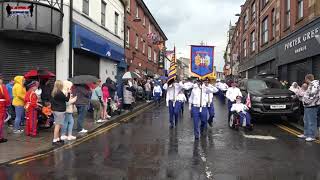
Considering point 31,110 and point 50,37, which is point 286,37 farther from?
point 31,110

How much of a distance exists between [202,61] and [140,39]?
22.3 m

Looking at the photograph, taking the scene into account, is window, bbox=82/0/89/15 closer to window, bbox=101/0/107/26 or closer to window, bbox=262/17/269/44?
window, bbox=101/0/107/26

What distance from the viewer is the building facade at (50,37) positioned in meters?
16.7

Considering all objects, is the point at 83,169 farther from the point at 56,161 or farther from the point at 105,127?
the point at 105,127

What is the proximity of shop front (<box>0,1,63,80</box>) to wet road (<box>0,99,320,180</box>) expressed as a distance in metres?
6.02

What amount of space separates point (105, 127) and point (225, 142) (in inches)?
205

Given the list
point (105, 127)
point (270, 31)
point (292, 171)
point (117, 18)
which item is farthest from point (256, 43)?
point (292, 171)

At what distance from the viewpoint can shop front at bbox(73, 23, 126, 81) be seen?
65.7 feet

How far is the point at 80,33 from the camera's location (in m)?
20.0

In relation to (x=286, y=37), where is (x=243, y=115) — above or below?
below

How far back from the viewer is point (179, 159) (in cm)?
915

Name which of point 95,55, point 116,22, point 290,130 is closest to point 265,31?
point 116,22

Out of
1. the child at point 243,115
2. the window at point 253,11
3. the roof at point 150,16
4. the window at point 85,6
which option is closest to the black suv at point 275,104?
the child at point 243,115

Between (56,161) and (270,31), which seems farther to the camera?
(270,31)
